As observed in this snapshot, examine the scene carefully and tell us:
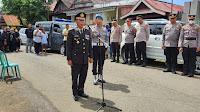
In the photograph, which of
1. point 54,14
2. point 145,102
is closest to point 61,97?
point 145,102

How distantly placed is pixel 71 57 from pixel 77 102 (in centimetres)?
102

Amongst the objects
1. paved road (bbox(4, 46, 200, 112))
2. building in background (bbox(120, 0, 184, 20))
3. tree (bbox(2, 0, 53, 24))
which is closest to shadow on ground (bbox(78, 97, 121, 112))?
paved road (bbox(4, 46, 200, 112))

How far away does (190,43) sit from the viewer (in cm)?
627

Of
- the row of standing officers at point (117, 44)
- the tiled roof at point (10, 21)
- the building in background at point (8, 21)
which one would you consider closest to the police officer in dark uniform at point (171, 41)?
the row of standing officers at point (117, 44)

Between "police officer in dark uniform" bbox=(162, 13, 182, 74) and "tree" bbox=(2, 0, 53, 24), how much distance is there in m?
26.9

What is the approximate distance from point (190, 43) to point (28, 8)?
94.2 feet

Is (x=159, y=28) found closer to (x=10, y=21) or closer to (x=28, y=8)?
(x=28, y=8)

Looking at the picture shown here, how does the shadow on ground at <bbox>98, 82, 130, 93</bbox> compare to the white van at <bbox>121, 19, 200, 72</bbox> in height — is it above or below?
below

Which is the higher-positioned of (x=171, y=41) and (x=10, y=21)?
(x=10, y=21)

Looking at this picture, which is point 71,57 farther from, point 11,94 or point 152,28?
point 152,28

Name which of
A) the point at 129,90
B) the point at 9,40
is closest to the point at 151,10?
the point at 9,40

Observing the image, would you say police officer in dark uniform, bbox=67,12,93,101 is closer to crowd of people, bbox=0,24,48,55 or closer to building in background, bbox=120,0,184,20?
crowd of people, bbox=0,24,48,55

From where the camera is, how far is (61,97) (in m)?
4.37

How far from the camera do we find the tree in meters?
29.7
